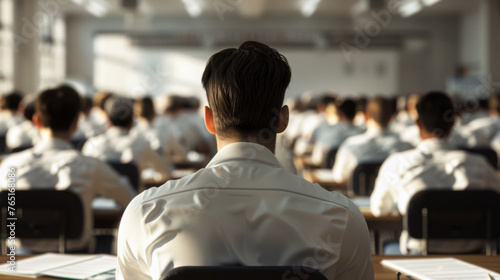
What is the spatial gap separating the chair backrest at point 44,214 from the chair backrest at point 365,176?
6.50 feet

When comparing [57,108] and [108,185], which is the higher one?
[57,108]

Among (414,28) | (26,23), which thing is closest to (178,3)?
(26,23)

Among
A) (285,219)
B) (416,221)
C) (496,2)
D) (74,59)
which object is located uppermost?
(496,2)

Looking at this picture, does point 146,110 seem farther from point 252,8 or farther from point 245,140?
point 252,8

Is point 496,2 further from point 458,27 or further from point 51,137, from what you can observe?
point 51,137

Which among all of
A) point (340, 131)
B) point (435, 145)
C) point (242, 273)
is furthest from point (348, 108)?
point (242, 273)

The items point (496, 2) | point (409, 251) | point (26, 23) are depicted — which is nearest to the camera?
point (409, 251)

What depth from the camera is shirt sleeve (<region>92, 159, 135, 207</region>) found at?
121 inches

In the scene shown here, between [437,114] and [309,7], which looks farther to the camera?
[309,7]

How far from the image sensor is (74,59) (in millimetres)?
20062

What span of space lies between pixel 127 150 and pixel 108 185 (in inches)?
63.2

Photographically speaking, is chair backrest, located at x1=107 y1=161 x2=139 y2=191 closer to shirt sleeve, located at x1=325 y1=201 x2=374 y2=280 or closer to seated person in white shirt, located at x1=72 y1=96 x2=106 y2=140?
shirt sleeve, located at x1=325 y1=201 x2=374 y2=280

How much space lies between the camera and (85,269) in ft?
5.82

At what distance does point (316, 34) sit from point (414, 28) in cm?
301
